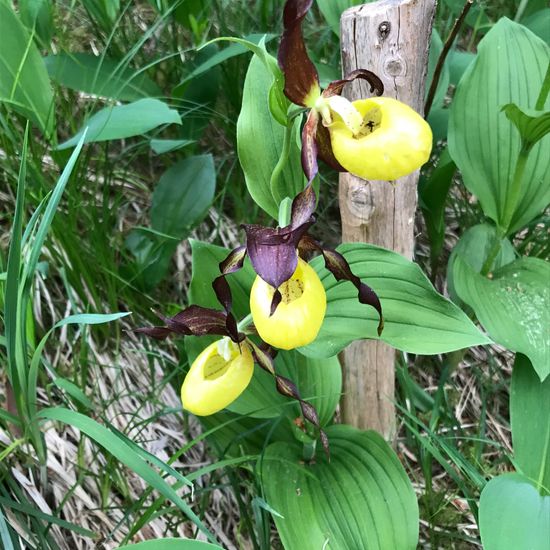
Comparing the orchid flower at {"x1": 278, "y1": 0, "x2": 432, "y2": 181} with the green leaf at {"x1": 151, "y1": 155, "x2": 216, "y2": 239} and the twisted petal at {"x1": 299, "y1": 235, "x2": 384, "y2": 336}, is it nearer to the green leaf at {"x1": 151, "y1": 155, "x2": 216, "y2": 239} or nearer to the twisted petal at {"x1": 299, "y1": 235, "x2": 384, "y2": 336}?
the twisted petal at {"x1": 299, "y1": 235, "x2": 384, "y2": 336}

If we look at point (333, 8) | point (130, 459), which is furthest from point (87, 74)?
point (130, 459)

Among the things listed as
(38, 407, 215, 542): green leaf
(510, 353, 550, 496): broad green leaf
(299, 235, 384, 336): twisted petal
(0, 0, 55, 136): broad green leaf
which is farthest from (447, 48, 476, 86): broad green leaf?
(38, 407, 215, 542): green leaf

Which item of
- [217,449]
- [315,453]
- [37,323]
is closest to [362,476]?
[315,453]

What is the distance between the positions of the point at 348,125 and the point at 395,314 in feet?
1.13

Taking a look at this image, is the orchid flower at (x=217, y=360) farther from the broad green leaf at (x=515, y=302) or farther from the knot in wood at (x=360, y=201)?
the broad green leaf at (x=515, y=302)

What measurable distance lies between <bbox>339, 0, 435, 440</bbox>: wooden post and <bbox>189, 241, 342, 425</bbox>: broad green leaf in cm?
8

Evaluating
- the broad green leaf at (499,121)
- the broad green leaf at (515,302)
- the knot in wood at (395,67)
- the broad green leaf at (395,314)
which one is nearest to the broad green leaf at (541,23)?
the broad green leaf at (499,121)

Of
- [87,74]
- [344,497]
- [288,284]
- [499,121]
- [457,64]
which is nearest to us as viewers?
[288,284]

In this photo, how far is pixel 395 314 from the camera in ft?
3.33

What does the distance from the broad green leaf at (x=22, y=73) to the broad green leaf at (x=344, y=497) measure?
2.61ft

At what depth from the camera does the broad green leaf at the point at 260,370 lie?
44.3 inches

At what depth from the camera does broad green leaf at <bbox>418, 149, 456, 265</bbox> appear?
1345 mm

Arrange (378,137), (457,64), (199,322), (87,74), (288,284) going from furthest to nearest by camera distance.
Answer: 1. (457,64)
2. (87,74)
3. (199,322)
4. (288,284)
5. (378,137)

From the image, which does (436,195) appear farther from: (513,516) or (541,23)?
(513,516)
